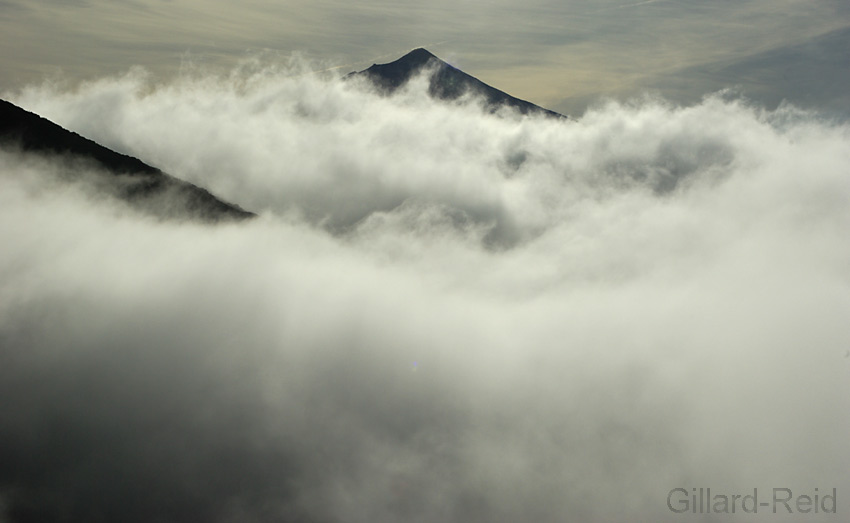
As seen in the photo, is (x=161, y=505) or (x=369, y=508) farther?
(x=369, y=508)

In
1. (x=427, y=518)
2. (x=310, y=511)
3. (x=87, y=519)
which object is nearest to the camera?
(x=87, y=519)

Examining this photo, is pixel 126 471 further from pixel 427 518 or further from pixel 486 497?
pixel 486 497

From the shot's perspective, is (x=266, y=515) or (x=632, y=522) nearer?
(x=266, y=515)

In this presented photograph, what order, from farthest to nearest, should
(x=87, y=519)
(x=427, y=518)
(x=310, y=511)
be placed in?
(x=427, y=518)
(x=310, y=511)
(x=87, y=519)

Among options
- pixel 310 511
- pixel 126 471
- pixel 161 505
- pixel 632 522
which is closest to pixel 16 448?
pixel 126 471

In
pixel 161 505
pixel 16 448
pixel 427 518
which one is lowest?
pixel 427 518

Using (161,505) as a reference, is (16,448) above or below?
above

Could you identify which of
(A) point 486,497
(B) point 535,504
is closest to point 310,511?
(A) point 486,497

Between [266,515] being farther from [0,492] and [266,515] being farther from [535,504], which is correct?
[535,504]

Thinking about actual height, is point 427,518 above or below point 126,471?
below
